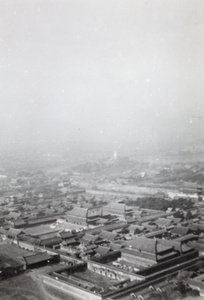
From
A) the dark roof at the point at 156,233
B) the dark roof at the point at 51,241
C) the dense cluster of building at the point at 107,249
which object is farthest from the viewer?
the dark roof at the point at 156,233

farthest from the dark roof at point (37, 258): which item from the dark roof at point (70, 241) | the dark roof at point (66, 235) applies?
the dark roof at point (66, 235)

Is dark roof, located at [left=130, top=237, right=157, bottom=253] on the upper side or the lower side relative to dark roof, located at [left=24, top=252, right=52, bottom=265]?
upper

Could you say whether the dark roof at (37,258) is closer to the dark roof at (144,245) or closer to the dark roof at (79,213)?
the dark roof at (144,245)

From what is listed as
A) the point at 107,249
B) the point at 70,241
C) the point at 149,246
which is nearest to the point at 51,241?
the point at 70,241

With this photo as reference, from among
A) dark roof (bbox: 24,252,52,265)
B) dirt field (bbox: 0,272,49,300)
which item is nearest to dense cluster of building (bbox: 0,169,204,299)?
dark roof (bbox: 24,252,52,265)

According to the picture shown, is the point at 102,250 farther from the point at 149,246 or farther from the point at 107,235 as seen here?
the point at 107,235

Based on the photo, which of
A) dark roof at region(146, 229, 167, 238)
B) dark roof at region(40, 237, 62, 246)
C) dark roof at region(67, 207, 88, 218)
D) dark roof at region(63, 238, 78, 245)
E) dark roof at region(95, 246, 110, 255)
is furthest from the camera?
dark roof at region(67, 207, 88, 218)

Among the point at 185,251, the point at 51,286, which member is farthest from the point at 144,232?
the point at 51,286

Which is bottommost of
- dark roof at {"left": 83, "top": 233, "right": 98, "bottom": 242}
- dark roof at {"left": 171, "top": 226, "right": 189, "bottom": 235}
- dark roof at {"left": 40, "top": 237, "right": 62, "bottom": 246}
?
dark roof at {"left": 40, "top": 237, "right": 62, "bottom": 246}

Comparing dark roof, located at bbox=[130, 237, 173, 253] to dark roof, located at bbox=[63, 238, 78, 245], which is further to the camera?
dark roof, located at bbox=[63, 238, 78, 245]

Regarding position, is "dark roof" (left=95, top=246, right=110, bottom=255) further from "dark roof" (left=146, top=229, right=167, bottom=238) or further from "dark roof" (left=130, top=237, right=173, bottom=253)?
"dark roof" (left=146, top=229, right=167, bottom=238)

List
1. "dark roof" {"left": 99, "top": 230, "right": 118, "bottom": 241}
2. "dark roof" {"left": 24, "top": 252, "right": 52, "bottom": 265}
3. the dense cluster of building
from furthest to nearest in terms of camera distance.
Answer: "dark roof" {"left": 99, "top": 230, "right": 118, "bottom": 241} → "dark roof" {"left": 24, "top": 252, "right": 52, "bottom": 265} → the dense cluster of building
